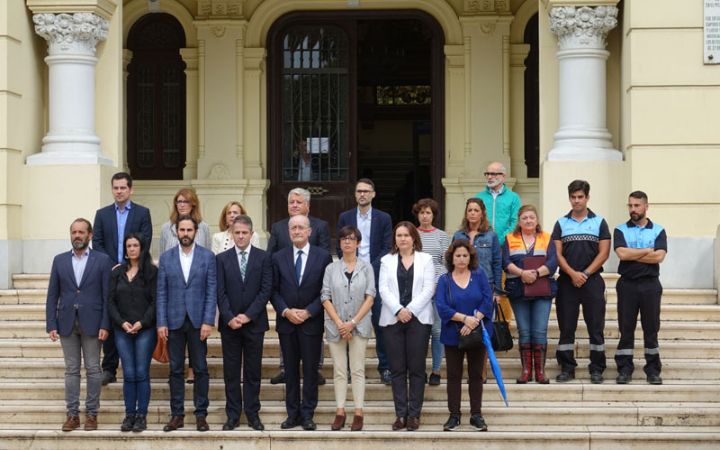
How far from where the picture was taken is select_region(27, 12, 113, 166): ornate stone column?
1538 cm

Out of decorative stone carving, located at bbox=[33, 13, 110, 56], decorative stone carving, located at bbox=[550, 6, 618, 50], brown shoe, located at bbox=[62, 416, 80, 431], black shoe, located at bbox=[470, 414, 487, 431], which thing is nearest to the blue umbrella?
black shoe, located at bbox=[470, 414, 487, 431]

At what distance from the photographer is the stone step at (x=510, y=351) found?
42.6ft

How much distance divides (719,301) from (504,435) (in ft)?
13.0

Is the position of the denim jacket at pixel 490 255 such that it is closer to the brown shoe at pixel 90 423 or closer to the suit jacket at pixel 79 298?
the suit jacket at pixel 79 298

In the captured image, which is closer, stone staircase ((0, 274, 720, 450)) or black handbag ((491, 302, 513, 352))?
stone staircase ((0, 274, 720, 450))

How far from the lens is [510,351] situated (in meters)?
13.0

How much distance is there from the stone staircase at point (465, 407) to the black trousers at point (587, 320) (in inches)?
9.7

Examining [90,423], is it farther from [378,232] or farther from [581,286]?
[581,286]

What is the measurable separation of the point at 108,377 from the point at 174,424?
1231 millimetres

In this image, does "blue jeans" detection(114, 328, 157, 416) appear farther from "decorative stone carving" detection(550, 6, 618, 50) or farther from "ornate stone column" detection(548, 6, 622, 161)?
"decorative stone carving" detection(550, 6, 618, 50)

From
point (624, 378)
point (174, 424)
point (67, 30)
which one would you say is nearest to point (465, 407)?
point (624, 378)

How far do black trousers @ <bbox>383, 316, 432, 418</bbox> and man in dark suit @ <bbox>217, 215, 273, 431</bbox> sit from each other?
119 centimetres

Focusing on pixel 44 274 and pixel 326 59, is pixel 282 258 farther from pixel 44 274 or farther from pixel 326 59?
pixel 326 59

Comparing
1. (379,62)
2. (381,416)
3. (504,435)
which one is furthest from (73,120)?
(379,62)
